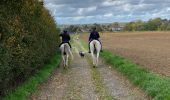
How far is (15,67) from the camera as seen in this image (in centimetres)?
1402

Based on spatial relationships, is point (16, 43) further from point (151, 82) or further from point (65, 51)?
point (65, 51)

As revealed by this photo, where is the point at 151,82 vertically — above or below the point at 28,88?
above

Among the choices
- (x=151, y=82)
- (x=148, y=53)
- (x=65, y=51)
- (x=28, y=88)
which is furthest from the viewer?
(x=148, y=53)

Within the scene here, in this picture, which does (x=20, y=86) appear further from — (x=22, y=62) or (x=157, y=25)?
(x=157, y=25)

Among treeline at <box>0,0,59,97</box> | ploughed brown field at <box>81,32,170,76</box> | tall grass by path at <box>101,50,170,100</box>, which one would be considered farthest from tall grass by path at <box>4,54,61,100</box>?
ploughed brown field at <box>81,32,170,76</box>

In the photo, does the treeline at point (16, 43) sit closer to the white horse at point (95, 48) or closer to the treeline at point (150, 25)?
the white horse at point (95, 48)

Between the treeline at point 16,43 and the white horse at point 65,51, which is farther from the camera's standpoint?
the white horse at point 65,51

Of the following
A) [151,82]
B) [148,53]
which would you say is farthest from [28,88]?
[148,53]

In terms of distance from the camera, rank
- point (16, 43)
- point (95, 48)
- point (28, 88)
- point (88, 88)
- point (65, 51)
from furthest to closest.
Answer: point (65, 51) < point (95, 48) < point (88, 88) < point (28, 88) < point (16, 43)

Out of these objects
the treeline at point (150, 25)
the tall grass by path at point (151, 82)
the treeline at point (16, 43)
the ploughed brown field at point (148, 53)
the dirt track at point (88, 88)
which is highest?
the treeline at point (16, 43)

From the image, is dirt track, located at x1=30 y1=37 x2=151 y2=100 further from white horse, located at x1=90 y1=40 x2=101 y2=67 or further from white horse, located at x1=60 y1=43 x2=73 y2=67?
white horse, located at x1=60 y1=43 x2=73 y2=67

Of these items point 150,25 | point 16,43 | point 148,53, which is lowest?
point 150,25

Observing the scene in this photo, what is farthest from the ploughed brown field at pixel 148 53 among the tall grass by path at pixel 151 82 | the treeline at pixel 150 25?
the treeline at pixel 150 25

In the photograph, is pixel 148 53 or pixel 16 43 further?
pixel 148 53
